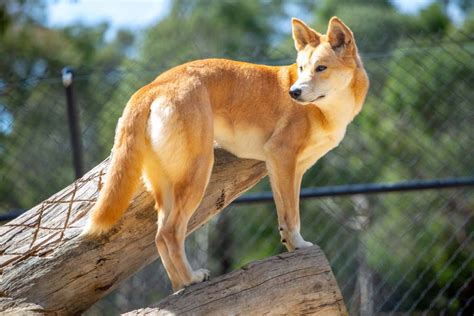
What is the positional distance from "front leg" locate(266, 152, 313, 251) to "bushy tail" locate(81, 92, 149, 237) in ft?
2.40

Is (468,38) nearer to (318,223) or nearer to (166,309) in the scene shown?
(318,223)

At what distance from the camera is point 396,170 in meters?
6.84

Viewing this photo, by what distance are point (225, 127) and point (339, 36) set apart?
77 cm

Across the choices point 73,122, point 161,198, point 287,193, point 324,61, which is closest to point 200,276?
point 161,198

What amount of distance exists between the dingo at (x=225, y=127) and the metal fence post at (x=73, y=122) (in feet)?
4.54

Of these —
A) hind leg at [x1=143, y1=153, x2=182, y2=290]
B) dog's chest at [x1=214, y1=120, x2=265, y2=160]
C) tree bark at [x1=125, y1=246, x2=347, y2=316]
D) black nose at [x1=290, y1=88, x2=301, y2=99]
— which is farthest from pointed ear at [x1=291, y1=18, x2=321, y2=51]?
tree bark at [x1=125, y1=246, x2=347, y2=316]

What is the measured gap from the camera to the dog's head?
13.0ft

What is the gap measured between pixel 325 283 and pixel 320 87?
1.02 meters

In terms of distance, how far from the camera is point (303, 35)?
4.20 metres

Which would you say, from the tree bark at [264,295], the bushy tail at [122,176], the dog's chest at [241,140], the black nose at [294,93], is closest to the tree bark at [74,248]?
the dog's chest at [241,140]

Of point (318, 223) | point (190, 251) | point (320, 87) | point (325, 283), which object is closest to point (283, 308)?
point (325, 283)

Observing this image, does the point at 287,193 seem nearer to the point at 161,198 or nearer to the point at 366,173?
the point at 161,198

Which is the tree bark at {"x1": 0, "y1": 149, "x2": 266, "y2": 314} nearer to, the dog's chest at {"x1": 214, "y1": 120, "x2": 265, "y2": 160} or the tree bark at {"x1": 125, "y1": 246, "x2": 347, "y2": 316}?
the dog's chest at {"x1": 214, "y1": 120, "x2": 265, "y2": 160}

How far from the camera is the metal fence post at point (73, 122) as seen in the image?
5059 mm
